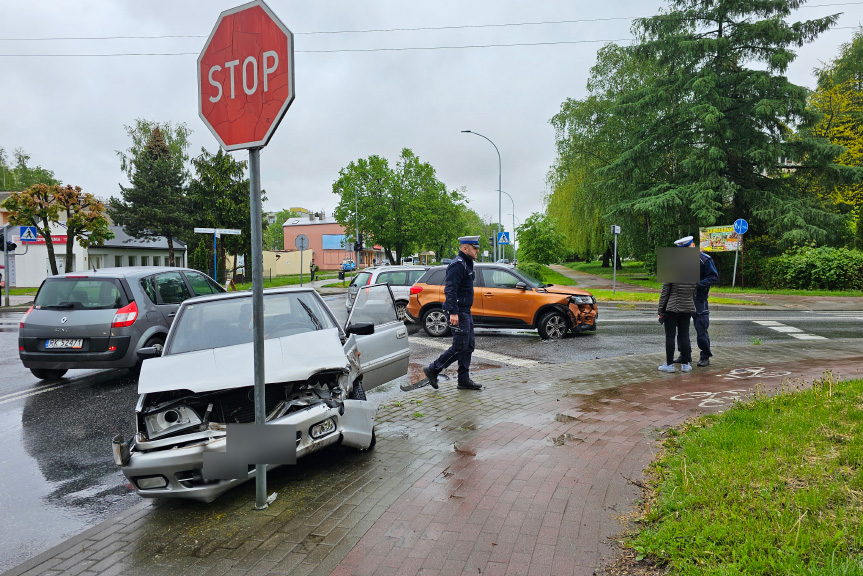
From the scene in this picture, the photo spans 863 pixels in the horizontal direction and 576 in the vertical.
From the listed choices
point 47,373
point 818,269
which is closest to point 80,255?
point 47,373

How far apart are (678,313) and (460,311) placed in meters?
3.32

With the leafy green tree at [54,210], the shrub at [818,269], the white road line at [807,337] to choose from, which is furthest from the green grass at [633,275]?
the leafy green tree at [54,210]

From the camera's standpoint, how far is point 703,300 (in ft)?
28.7

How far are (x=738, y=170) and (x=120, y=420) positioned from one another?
3047 centimetres

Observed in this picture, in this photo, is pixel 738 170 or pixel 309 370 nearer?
pixel 309 370

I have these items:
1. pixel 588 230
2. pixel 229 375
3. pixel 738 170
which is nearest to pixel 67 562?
pixel 229 375

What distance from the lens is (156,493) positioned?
3648 mm

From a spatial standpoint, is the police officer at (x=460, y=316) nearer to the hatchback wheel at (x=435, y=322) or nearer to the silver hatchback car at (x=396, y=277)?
the hatchback wheel at (x=435, y=322)

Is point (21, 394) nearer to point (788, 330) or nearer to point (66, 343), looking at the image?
point (66, 343)

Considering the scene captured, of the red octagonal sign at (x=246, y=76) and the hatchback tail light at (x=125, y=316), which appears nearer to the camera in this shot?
the red octagonal sign at (x=246, y=76)

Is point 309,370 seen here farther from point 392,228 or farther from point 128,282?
point 392,228

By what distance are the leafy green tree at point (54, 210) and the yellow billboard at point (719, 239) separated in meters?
29.6

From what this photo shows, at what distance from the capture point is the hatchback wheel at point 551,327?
1238cm

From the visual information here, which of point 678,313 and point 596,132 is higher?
point 596,132
